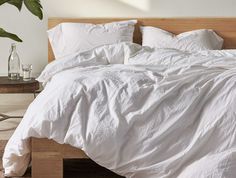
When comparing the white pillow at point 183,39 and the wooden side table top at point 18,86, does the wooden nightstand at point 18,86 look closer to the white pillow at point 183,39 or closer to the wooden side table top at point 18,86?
the wooden side table top at point 18,86

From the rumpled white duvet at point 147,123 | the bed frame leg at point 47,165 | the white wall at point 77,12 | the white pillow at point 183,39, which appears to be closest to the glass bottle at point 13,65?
the white wall at point 77,12

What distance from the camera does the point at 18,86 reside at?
13.4 ft

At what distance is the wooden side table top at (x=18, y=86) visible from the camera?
13.3 ft

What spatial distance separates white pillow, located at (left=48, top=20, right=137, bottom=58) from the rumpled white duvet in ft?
5.56

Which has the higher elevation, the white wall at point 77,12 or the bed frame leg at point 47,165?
the white wall at point 77,12

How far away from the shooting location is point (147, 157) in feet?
8.96

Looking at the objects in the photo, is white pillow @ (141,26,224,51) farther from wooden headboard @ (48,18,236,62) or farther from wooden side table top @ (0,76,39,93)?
wooden side table top @ (0,76,39,93)

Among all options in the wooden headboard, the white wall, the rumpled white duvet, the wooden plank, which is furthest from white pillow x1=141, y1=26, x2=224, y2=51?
the wooden plank

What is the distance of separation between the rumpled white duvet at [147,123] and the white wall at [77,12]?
2.05 meters

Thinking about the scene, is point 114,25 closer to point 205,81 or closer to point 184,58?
point 184,58

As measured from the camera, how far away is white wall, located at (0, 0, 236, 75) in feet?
16.2

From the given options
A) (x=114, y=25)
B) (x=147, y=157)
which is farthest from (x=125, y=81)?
(x=114, y=25)

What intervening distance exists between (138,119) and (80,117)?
0.99 feet

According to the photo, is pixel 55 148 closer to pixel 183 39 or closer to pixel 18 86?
pixel 18 86
